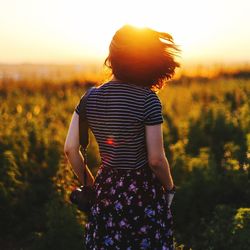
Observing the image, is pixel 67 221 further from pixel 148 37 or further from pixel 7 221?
pixel 148 37

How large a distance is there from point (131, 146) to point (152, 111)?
270 millimetres

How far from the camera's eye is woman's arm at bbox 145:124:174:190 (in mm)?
3129

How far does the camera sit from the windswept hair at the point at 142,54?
3150 mm

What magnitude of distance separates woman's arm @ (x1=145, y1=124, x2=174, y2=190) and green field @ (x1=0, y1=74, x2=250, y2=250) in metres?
1.37

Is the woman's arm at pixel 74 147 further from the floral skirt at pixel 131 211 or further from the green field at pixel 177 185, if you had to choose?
the green field at pixel 177 185

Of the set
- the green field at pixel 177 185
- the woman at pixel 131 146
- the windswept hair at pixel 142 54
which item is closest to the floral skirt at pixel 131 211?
the woman at pixel 131 146

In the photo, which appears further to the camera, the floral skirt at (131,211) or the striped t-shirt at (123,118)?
the floral skirt at (131,211)

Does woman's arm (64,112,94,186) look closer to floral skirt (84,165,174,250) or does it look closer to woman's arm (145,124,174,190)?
floral skirt (84,165,174,250)

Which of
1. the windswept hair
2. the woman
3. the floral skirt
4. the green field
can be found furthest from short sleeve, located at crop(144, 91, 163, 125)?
the green field

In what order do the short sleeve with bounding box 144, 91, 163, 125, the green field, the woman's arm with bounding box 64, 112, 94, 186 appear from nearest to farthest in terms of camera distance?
the short sleeve with bounding box 144, 91, 163, 125
the woman's arm with bounding box 64, 112, 94, 186
the green field

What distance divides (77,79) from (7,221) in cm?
1690

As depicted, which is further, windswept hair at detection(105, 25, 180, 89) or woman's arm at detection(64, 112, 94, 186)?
woman's arm at detection(64, 112, 94, 186)

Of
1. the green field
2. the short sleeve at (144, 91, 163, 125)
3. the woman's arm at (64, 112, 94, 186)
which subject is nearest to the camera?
the short sleeve at (144, 91, 163, 125)

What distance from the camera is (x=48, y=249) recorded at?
224 inches
